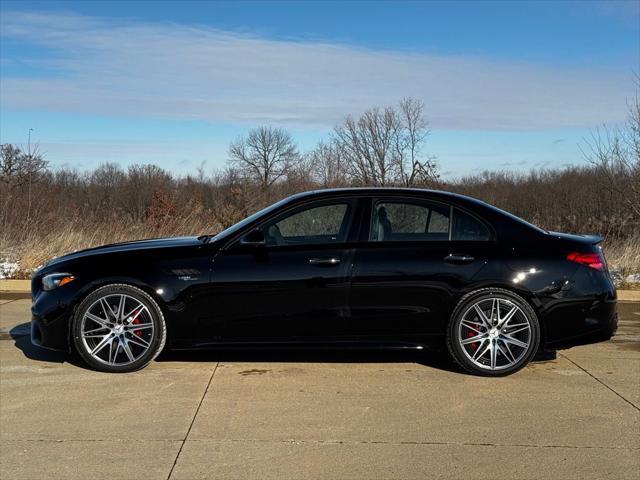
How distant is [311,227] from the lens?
5.70m

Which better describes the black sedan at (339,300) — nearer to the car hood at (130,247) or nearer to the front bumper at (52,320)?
the front bumper at (52,320)

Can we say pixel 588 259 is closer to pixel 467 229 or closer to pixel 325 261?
pixel 467 229

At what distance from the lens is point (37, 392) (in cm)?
491

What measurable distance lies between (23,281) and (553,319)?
26.2ft

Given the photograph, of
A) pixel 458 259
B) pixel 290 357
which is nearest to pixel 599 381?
pixel 458 259

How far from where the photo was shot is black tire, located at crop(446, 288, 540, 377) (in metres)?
5.29

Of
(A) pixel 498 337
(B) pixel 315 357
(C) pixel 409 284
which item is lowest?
(B) pixel 315 357

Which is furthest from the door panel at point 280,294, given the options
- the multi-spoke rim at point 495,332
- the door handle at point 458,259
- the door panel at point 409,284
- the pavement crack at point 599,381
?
the pavement crack at point 599,381

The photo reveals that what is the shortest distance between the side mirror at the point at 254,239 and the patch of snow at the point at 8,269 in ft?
22.2

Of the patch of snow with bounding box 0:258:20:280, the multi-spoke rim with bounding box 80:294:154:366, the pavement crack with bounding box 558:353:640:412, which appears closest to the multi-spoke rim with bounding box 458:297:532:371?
the pavement crack with bounding box 558:353:640:412

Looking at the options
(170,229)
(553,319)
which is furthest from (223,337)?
(170,229)

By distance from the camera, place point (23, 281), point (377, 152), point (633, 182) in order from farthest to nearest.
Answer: point (377, 152) → point (633, 182) → point (23, 281)

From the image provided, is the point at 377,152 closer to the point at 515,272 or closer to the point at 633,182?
the point at 633,182

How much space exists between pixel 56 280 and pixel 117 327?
689 mm
